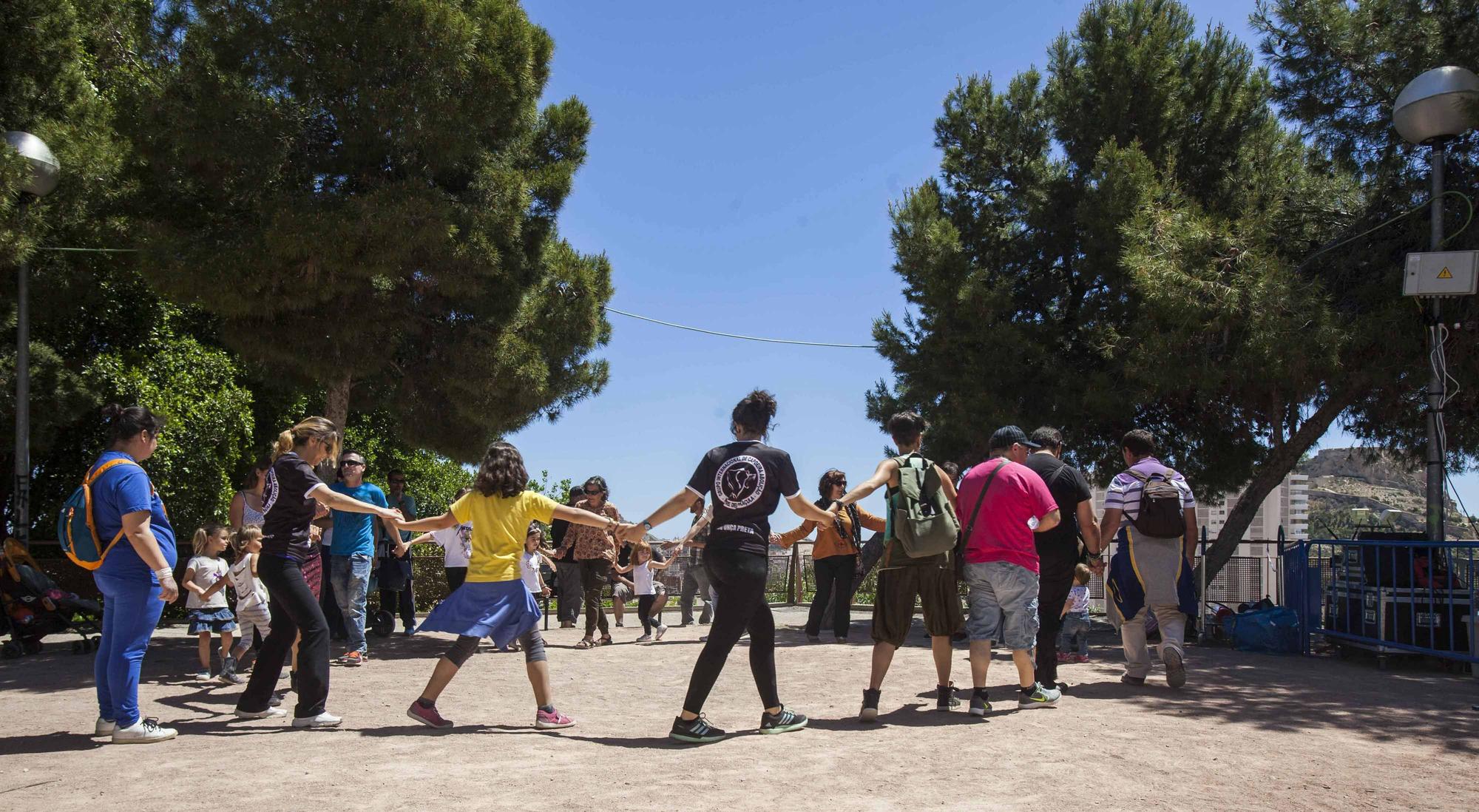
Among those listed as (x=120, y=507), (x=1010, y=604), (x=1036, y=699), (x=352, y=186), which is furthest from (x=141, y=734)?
(x=352, y=186)

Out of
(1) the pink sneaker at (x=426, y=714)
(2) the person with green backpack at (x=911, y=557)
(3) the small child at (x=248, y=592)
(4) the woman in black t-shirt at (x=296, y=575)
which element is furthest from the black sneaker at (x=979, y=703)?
→ (3) the small child at (x=248, y=592)

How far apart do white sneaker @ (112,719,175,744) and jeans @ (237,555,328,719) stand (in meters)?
0.58

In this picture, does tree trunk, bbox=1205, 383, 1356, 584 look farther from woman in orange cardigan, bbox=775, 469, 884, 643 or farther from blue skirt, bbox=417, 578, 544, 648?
blue skirt, bbox=417, 578, 544, 648

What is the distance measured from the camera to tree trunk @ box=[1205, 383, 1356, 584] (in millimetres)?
12719

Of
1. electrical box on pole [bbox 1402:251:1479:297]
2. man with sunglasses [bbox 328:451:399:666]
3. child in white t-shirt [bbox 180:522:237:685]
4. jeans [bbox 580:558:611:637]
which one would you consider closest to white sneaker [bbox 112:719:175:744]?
child in white t-shirt [bbox 180:522:237:685]

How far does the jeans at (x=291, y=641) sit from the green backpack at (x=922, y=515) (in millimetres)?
3269

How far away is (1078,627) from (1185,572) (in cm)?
137

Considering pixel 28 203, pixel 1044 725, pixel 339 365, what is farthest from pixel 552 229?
pixel 1044 725

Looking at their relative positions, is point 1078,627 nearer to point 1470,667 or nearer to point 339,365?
point 1470,667

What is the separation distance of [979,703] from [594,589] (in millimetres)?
5410

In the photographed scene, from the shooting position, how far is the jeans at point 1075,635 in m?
9.52

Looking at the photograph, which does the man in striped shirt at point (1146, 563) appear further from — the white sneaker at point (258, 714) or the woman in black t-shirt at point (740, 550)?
the white sneaker at point (258, 714)

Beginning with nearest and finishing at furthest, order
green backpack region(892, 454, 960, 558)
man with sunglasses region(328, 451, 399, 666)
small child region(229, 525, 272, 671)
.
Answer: green backpack region(892, 454, 960, 558) → small child region(229, 525, 272, 671) → man with sunglasses region(328, 451, 399, 666)

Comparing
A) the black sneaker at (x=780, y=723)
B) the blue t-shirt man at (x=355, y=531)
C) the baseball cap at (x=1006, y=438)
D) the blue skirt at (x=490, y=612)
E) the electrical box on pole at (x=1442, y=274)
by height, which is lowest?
the black sneaker at (x=780, y=723)
